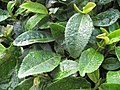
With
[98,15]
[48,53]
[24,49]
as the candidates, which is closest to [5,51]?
[24,49]

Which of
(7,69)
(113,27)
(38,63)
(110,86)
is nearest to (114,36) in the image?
(113,27)

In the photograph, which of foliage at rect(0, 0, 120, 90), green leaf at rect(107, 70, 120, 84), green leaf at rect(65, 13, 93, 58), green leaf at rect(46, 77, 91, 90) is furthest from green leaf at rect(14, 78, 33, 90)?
green leaf at rect(107, 70, 120, 84)

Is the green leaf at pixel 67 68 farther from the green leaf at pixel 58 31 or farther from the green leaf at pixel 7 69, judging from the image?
the green leaf at pixel 7 69

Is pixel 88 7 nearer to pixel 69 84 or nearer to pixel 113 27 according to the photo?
pixel 113 27

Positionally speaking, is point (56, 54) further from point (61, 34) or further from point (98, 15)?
point (98, 15)

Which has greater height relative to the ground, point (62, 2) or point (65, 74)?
point (62, 2)
